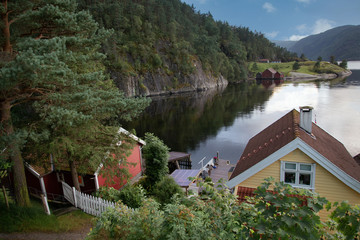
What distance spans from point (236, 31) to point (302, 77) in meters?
66.9

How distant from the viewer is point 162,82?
271ft

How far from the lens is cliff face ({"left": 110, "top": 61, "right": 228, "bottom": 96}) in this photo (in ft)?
233

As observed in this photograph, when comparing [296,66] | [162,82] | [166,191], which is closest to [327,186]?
[166,191]

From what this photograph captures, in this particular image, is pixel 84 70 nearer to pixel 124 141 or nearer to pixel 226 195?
pixel 124 141

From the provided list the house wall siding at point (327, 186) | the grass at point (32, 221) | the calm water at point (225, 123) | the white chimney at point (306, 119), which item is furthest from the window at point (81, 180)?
the white chimney at point (306, 119)

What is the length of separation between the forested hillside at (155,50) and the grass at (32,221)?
203 ft

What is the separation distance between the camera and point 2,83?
6887 millimetres

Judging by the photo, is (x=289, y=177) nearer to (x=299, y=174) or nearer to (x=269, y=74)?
(x=299, y=174)

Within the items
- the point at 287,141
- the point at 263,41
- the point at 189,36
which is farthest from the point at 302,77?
the point at 287,141

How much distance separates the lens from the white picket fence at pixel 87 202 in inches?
448

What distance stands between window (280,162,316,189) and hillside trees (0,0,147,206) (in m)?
7.33

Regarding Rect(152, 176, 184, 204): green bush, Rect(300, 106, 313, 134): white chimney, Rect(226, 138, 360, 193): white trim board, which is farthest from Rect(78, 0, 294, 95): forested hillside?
Rect(226, 138, 360, 193): white trim board

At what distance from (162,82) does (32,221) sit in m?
74.8

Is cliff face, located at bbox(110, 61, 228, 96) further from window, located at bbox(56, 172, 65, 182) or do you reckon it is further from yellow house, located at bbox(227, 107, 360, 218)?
yellow house, located at bbox(227, 107, 360, 218)
